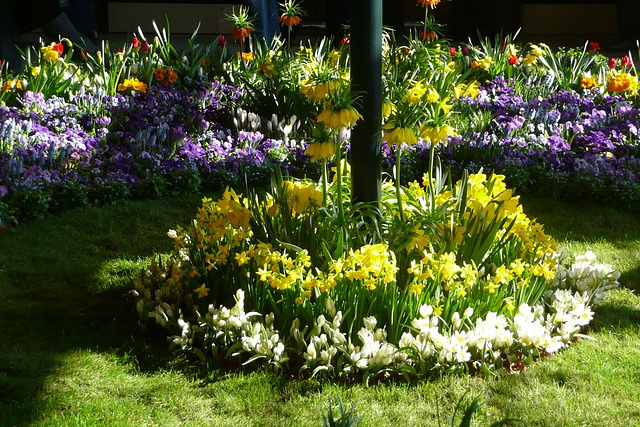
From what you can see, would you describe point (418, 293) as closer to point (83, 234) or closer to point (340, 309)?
point (340, 309)

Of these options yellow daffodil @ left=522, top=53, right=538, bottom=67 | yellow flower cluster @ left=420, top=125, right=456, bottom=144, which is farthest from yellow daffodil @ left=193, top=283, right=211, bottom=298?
yellow daffodil @ left=522, top=53, right=538, bottom=67

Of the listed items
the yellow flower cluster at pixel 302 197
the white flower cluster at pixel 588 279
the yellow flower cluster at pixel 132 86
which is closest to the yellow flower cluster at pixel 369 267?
the yellow flower cluster at pixel 302 197

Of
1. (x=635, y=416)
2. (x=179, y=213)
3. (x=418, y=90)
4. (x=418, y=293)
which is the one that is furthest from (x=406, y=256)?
(x=179, y=213)

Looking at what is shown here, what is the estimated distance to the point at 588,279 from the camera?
382 cm

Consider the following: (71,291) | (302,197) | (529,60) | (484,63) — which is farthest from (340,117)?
(529,60)

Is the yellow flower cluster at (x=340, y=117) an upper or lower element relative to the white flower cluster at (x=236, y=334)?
upper

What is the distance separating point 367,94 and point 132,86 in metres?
3.52

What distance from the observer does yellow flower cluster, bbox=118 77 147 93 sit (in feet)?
21.7

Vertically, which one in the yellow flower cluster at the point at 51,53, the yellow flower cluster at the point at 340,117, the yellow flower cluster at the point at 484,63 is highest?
the yellow flower cluster at the point at 340,117

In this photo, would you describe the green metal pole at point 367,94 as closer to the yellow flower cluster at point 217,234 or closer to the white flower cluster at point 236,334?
the yellow flower cluster at point 217,234

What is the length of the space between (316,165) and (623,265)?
2.12m

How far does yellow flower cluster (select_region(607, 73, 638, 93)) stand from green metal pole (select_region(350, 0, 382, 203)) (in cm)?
408

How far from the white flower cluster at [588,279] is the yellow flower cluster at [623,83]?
11.3 feet

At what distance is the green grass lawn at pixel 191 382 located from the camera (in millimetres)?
2896
